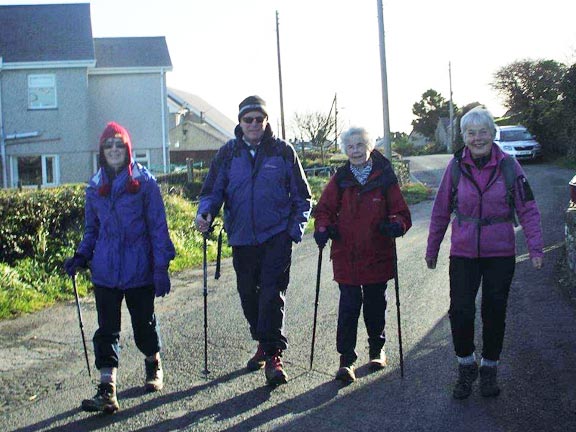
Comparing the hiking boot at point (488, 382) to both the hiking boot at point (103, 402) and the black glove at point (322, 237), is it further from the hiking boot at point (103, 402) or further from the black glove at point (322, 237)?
the hiking boot at point (103, 402)

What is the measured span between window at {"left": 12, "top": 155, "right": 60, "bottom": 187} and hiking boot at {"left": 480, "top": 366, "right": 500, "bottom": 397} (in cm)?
2498

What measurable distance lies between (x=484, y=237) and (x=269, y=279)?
161cm

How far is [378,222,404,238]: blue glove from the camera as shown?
5367 mm

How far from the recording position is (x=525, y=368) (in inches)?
215

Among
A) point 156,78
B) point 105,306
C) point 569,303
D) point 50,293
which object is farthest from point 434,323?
point 156,78

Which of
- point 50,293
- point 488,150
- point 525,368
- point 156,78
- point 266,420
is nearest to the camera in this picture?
point 266,420

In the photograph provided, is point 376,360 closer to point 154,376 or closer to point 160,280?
point 154,376

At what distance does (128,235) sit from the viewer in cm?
515

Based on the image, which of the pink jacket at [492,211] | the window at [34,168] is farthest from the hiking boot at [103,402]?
the window at [34,168]

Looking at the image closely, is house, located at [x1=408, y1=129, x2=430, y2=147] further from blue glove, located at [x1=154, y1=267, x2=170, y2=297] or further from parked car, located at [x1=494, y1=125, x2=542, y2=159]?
blue glove, located at [x1=154, y1=267, x2=170, y2=297]

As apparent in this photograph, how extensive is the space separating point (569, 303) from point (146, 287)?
4476 millimetres

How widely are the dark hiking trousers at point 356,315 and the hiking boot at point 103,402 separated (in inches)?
66.8

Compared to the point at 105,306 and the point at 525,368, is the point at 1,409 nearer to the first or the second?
the point at 105,306

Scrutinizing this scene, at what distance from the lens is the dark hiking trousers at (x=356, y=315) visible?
555 centimetres
